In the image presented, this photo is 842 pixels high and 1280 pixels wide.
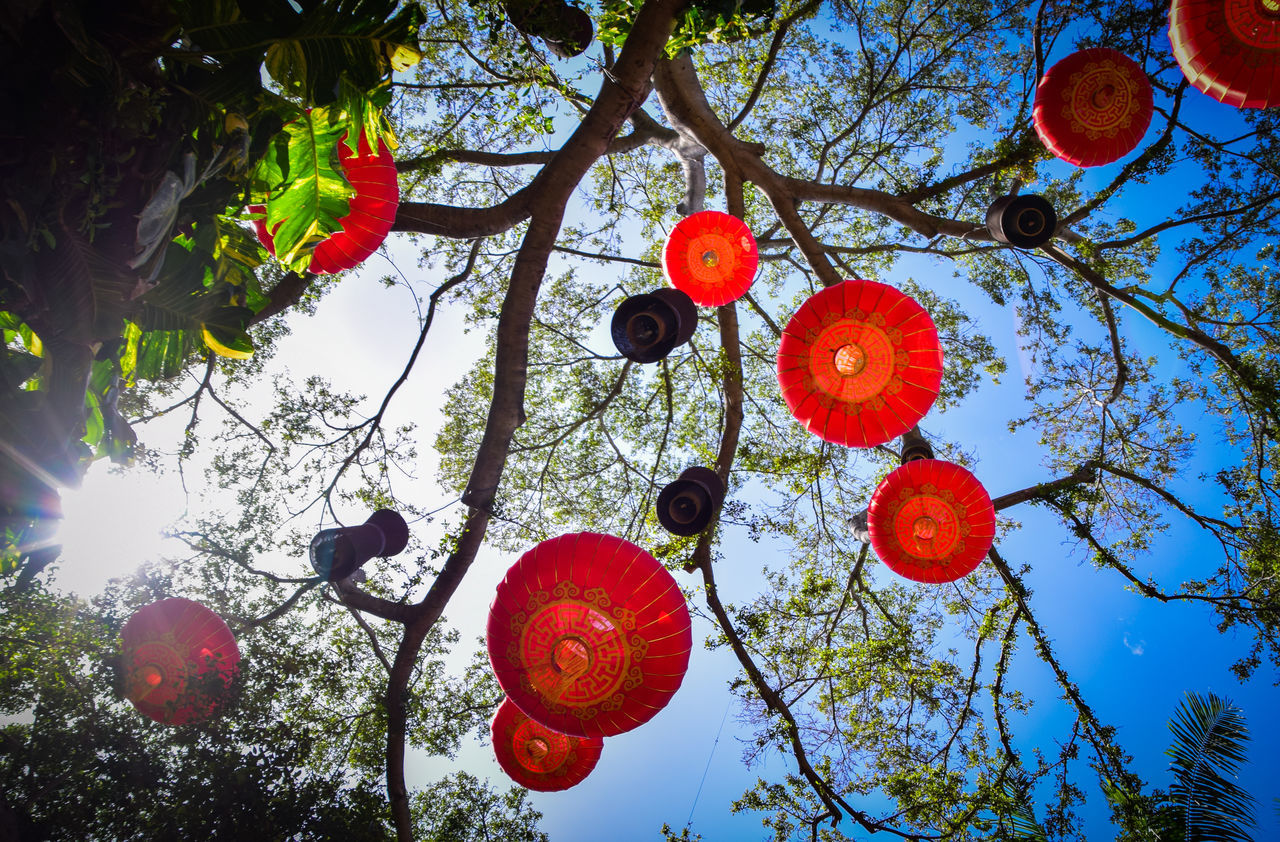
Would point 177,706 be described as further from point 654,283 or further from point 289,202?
point 654,283

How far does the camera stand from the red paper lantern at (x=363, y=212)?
340 centimetres

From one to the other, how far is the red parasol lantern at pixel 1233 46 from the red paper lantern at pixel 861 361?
3126 mm

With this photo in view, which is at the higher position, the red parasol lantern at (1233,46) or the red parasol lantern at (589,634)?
the red parasol lantern at (1233,46)

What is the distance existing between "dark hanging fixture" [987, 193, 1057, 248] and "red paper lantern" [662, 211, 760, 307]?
7.47 feet

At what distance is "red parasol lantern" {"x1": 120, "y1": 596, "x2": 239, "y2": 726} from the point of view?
3646mm

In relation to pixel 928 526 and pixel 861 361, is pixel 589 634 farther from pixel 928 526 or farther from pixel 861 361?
pixel 928 526

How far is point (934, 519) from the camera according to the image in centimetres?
390

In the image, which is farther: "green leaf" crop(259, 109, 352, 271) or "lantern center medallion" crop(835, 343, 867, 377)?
"lantern center medallion" crop(835, 343, 867, 377)

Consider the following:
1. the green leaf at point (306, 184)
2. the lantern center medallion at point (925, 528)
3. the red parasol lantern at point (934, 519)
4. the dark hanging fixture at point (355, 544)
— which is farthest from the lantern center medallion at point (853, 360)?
the dark hanging fixture at point (355, 544)

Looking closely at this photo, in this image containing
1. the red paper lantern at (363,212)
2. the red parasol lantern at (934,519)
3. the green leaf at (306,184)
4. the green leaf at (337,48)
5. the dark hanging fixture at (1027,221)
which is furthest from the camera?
the dark hanging fixture at (1027,221)

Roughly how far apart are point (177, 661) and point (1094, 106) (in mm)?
8147

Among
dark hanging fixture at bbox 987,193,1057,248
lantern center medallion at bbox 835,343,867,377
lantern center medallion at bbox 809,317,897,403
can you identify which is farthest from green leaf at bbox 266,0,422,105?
dark hanging fixture at bbox 987,193,1057,248

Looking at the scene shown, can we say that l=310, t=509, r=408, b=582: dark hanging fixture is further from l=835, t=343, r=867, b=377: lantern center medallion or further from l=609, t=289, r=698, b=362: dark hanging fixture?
l=835, t=343, r=867, b=377: lantern center medallion

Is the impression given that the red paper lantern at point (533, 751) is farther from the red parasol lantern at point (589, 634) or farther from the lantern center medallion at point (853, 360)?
the lantern center medallion at point (853, 360)
